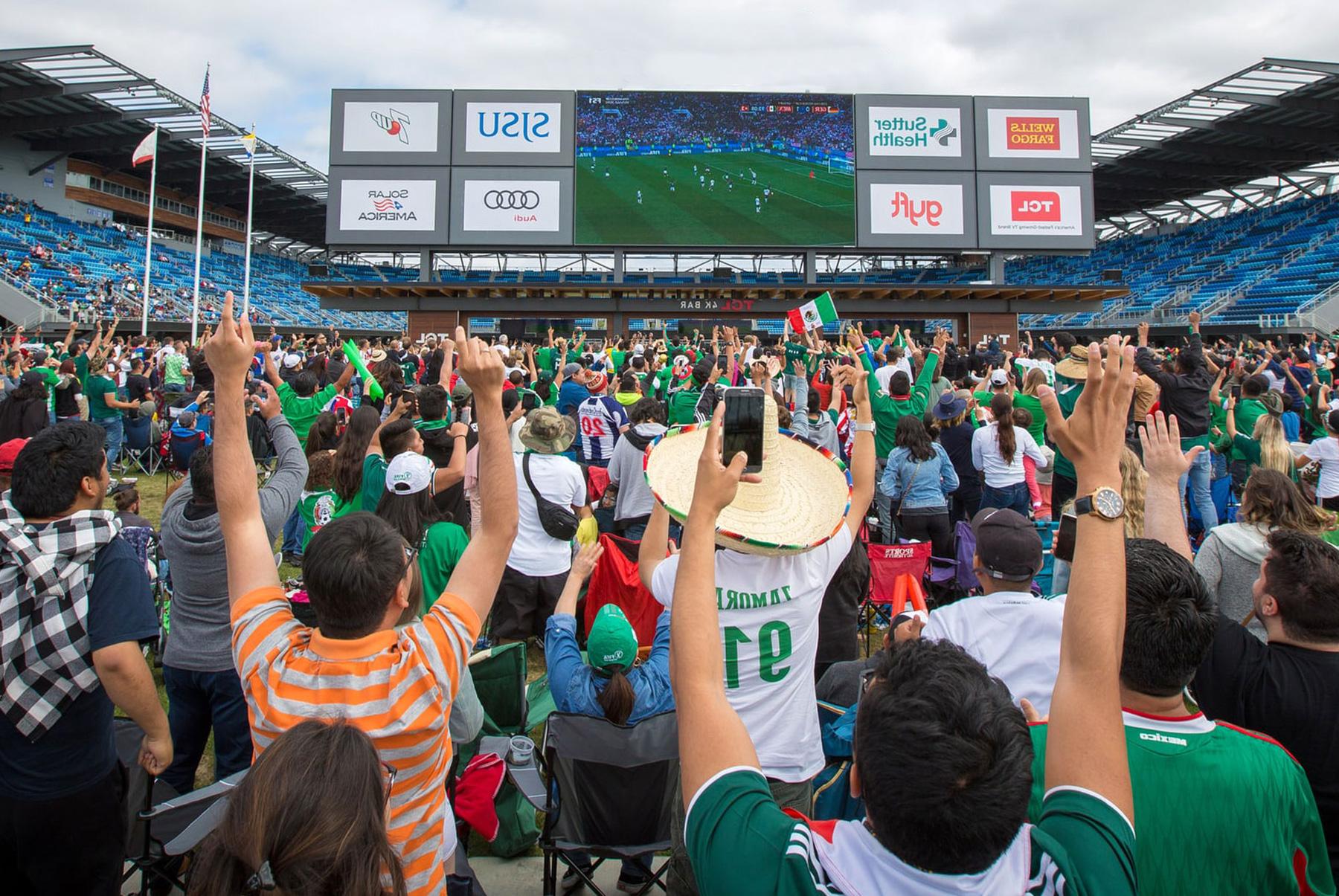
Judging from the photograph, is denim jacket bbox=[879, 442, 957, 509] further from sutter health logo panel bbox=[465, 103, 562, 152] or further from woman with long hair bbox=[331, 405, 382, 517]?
sutter health logo panel bbox=[465, 103, 562, 152]

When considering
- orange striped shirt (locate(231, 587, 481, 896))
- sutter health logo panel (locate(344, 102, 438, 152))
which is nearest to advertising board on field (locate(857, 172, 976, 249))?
sutter health logo panel (locate(344, 102, 438, 152))

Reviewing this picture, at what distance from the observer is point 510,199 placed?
81.4 ft

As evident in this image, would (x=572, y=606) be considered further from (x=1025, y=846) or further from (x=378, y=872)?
(x=1025, y=846)

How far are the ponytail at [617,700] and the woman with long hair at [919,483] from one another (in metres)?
4.11

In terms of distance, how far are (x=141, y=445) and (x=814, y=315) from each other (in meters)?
9.86

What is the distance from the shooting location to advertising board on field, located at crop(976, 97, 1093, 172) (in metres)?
25.1

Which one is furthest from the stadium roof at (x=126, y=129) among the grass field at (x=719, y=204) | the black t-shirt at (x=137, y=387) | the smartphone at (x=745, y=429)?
the smartphone at (x=745, y=429)

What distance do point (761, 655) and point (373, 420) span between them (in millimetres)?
3606

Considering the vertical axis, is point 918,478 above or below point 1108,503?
above

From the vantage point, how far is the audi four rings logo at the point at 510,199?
24.8m

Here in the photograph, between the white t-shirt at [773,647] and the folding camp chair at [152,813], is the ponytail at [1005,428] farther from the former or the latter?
the folding camp chair at [152,813]

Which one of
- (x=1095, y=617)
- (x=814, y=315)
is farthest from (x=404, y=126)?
(x=1095, y=617)

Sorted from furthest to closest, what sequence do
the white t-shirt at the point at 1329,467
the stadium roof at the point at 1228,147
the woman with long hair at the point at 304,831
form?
the stadium roof at the point at 1228,147, the white t-shirt at the point at 1329,467, the woman with long hair at the point at 304,831

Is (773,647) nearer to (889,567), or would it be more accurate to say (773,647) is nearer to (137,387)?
(889,567)
